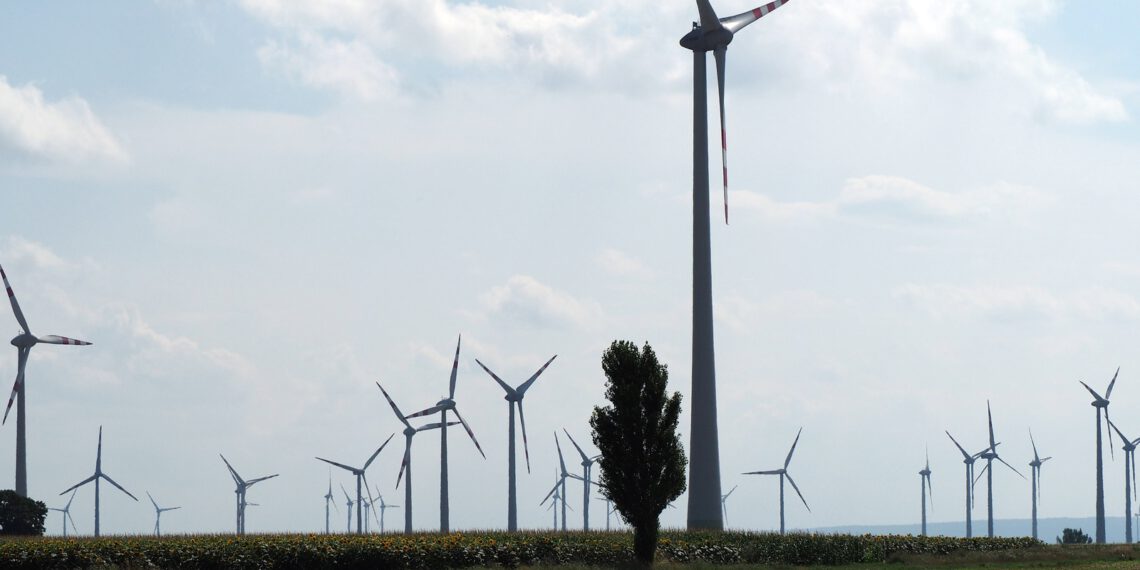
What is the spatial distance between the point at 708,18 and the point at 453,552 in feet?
152

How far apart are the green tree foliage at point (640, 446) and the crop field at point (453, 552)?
2.04 m

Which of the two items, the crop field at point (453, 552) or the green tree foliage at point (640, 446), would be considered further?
the green tree foliage at point (640, 446)

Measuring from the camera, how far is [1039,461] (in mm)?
182500

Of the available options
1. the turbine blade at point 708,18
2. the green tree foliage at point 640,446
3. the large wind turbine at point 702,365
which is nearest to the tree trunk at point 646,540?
the green tree foliage at point 640,446

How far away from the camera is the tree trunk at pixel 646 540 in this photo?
198 ft

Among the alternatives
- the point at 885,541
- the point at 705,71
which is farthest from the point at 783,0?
the point at 885,541

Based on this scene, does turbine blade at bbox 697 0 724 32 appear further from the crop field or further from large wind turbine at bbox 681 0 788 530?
the crop field

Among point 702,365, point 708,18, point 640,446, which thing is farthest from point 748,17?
point 640,446

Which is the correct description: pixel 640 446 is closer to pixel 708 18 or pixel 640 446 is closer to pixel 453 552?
pixel 453 552

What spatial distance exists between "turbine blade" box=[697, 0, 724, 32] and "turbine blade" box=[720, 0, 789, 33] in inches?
37.7

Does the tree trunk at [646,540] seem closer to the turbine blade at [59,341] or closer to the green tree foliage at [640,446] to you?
the green tree foliage at [640,446]

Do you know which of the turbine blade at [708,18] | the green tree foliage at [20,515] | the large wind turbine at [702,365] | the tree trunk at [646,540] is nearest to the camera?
the tree trunk at [646,540]

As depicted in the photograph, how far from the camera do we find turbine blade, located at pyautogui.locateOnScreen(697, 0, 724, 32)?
91250 mm

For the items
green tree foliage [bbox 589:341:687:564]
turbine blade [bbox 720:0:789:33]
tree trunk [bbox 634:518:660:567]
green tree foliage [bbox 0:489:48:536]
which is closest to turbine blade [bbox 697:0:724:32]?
turbine blade [bbox 720:0:789:33]
